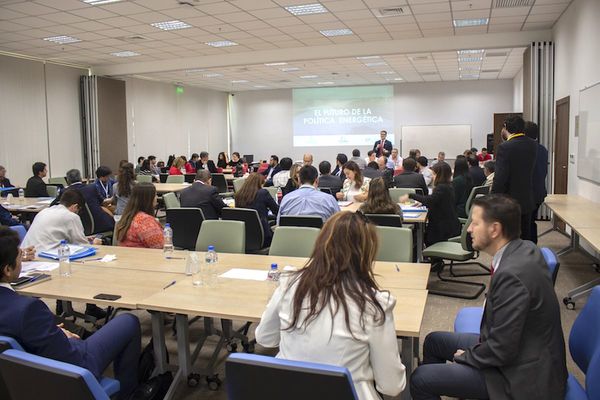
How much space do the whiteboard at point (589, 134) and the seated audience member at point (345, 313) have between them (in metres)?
5.33

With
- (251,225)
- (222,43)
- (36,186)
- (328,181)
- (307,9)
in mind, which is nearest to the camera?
(251,225)

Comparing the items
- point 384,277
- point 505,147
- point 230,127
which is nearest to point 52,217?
point 384,277

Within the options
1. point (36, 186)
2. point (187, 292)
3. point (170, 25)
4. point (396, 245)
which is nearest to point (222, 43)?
point (170, 25)

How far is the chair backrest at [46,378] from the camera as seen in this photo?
1.62 meters

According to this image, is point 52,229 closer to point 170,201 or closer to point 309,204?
point 309,204

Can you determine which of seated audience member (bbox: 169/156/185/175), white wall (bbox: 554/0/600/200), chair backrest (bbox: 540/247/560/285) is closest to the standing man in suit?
seated audience member (bbox: 169/156/185/175)

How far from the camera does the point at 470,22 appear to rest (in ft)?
29.4

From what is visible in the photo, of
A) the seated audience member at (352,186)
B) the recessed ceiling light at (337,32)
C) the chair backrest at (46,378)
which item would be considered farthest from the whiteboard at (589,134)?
the chair backrest at (46,378)

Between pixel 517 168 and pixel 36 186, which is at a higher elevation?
pixel 517 168

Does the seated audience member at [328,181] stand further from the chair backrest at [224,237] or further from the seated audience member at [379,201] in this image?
the chair backrest at [224,237]

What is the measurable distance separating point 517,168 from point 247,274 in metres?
3.12

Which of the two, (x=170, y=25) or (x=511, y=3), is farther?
(x=170, y=25)

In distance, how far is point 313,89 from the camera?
18.1 m

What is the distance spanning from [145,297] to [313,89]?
52.6ft
